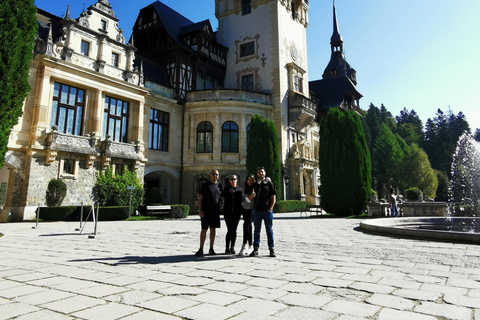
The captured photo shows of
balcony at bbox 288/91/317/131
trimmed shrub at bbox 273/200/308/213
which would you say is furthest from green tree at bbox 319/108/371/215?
balcony at bbox 288/91/317/131

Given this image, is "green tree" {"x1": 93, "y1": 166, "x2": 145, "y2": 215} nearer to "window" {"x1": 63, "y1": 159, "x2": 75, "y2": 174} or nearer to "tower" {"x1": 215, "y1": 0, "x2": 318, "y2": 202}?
"window" {"x1": 63, "y1": 159, "x2": 75, "y2": 174}

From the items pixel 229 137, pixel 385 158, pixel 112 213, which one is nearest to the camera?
pixel 112 213

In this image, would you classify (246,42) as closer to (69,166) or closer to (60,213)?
(69,166)

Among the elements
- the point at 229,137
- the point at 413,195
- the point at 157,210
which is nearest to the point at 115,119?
the point at 157,210

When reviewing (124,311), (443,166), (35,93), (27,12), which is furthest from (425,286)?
(443,166)

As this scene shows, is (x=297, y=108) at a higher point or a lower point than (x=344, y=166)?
higher

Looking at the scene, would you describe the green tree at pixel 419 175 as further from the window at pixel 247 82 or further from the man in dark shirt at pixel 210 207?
the man in dark shirt at pixel 210 207

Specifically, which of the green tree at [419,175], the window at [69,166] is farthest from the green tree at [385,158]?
the window at [69,166]

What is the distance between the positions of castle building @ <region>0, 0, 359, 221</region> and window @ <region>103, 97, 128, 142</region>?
0.08 m

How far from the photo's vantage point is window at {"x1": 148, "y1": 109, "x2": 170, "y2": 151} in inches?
1032

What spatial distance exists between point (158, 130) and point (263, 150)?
928 cm

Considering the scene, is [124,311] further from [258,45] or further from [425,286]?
[258,45]

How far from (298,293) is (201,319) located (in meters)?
1.30

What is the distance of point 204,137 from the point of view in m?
28.1
